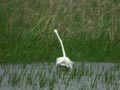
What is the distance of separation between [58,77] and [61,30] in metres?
5.38

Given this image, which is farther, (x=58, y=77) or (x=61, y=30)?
(x=61, y=30)

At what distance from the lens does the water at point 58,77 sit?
12984 millimetres

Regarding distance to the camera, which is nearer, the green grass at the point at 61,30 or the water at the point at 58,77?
the water at the point at 58,77

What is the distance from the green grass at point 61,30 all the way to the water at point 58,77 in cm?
150

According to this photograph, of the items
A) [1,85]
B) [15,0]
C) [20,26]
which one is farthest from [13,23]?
[1,85]

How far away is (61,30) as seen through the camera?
62.9 feet

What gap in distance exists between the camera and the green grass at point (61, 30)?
17516 millimetres

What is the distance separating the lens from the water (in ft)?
42.6

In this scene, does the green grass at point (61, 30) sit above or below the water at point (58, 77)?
above

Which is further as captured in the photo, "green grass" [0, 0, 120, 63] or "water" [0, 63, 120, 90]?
"green grass" [0, 0, 120, 63]

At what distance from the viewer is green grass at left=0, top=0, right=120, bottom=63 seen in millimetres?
17516

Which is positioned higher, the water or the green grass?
the green grass

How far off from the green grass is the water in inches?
59.0

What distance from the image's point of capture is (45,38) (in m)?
18.5
